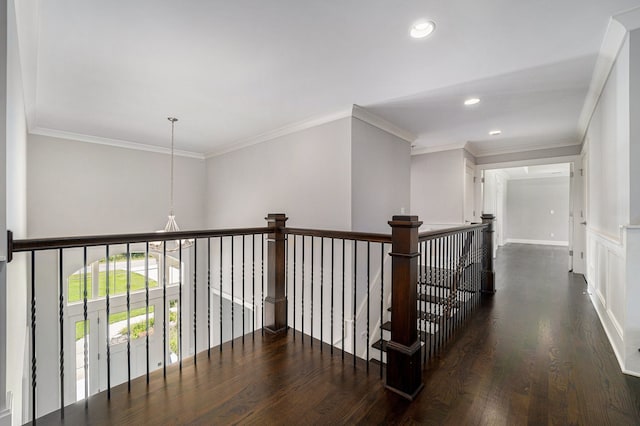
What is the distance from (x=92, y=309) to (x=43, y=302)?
87 centimetres

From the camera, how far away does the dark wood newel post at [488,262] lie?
3.74 metres

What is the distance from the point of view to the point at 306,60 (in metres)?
2.41

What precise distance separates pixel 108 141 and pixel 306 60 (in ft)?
14.3

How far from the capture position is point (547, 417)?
154cm

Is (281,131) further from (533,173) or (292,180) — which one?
(533,173)

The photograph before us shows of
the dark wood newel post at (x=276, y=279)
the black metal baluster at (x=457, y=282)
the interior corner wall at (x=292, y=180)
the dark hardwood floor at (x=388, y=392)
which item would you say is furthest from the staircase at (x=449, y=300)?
the interior corner wall at (x=292, y=180)

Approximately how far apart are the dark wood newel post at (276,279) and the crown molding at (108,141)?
409 cm

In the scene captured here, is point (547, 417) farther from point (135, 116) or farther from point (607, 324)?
point (135, 116)

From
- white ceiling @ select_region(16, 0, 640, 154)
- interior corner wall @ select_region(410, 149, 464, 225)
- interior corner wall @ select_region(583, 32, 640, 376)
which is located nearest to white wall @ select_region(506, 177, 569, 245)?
interior corner wall @ select_region(410, 149, 464, 225)

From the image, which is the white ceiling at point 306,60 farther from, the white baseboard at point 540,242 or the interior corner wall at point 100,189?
the white baseboard at point 540,242

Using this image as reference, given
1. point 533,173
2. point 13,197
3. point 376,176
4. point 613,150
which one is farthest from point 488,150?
point 13,197

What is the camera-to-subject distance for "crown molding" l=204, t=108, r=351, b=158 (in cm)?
360

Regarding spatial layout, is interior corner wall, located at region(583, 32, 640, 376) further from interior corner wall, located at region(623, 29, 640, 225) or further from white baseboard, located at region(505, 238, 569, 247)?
white baseboard, located at region(505, 238, 569, 247)

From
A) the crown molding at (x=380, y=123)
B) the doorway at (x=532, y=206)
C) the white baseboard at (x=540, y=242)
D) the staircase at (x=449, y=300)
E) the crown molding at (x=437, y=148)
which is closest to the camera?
the staircase at (x=449, y=300)
